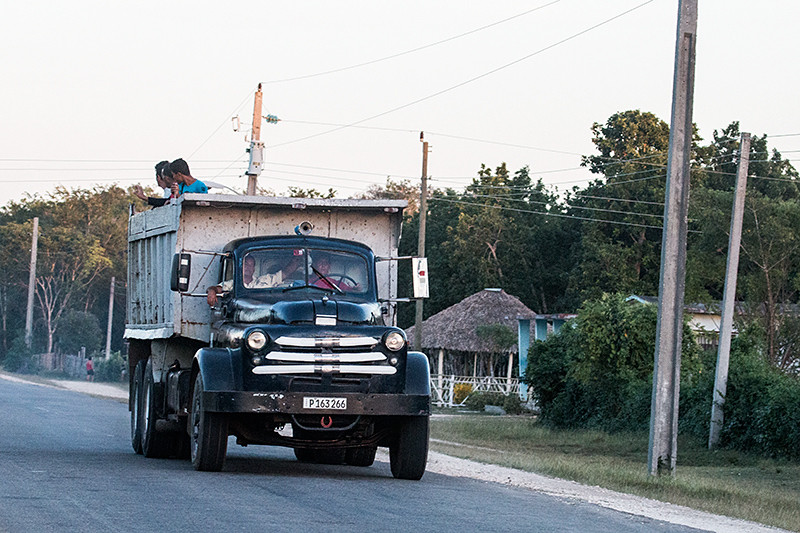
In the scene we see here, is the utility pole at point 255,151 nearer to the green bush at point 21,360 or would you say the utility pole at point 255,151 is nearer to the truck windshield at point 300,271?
the truck windshield at point 300,271

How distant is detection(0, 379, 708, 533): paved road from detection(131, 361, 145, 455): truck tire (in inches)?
28.2

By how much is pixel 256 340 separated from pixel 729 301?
59.4 feet

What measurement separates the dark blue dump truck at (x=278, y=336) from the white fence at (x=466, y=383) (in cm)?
3107

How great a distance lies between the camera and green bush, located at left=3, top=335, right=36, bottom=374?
245 ft

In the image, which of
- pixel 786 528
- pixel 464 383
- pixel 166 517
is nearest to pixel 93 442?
pixel 166 517

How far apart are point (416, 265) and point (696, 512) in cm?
429

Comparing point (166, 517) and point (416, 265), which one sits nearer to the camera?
point (166, 517)

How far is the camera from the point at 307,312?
12828 mm

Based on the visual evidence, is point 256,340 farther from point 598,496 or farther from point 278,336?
point 598,496

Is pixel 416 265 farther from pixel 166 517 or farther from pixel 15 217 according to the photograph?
pixel 15 217

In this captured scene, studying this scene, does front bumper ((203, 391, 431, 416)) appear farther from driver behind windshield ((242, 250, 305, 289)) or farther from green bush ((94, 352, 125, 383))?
green bush ((94, 352, 125, 383))

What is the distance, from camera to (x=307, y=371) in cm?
1252

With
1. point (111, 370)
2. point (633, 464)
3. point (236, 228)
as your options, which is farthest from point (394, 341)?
point (111, 370)

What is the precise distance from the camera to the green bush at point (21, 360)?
74.7 metres
